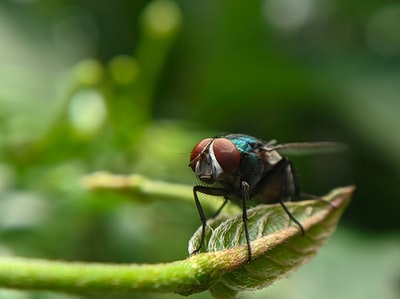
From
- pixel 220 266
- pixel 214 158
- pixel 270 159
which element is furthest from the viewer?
pixel 270 159

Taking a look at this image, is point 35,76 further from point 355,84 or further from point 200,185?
→ point 200,185

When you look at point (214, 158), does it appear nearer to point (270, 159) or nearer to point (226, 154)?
point (226, 154)

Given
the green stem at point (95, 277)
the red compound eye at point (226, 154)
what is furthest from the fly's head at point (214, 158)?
the green stem at point (95, 277)

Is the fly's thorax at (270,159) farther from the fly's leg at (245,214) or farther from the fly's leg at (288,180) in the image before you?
the fly's leg at (245,214)

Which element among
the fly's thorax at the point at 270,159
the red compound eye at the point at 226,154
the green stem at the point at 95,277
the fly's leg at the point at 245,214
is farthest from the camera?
the fly's thorax at the point at 270,159

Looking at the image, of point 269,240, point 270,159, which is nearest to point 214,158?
point 270,159

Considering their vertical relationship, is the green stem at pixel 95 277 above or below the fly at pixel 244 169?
above

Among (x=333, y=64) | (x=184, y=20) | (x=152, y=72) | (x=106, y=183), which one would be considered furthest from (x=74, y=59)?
(x=106, y=183)
